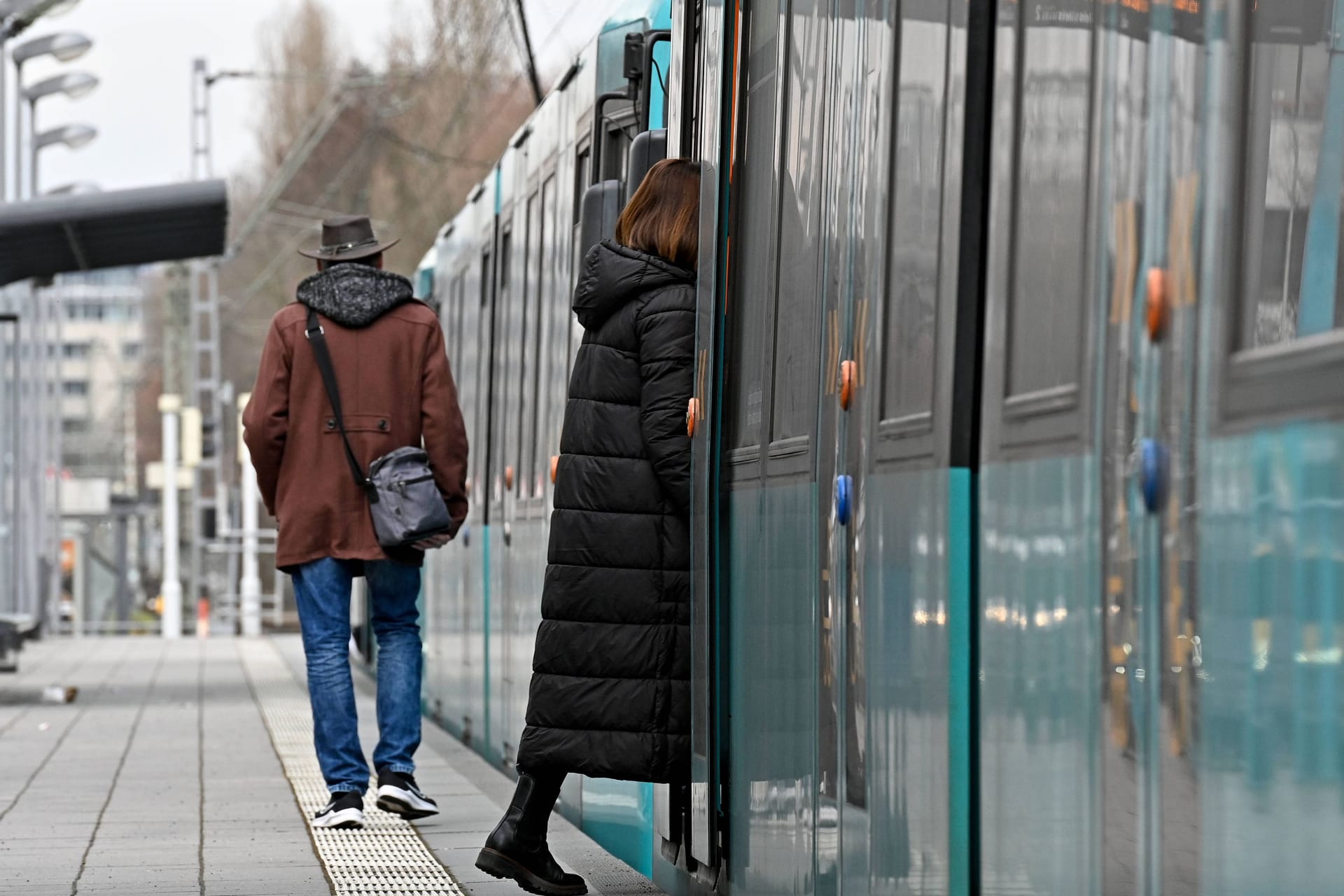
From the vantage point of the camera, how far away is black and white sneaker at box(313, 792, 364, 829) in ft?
24.1

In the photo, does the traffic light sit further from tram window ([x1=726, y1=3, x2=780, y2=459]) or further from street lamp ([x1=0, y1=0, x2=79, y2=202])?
tram window ([x1=726, y1=3, x2=780, y2=459])

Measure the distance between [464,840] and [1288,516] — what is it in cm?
522

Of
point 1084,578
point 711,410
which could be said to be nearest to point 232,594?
point 711,410

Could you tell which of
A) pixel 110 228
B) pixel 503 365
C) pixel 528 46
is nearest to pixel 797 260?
pixel 503 365

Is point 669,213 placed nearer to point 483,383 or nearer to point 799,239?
point 799,239

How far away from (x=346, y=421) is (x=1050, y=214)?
15.6 feet

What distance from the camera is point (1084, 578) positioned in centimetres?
276

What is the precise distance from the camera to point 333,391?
24.4ft

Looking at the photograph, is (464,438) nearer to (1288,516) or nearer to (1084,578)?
(1084,578)

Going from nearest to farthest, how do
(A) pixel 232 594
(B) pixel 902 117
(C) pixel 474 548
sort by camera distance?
(B) pixel 902 117
(C) pixel 474 548
(A) pixel 232 594

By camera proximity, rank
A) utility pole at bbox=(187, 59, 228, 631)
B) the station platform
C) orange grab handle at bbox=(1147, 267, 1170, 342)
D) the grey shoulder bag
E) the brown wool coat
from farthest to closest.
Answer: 1. utility pole at bbox=(187, 59, 228, 631)
2. the brown wool coat
3. the grey shoulder bag
4. the station platform
5. orange grab handle at bbox=(1147, 267, 1170, 342)

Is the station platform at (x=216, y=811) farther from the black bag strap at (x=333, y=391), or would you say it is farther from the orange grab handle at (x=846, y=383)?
the orange grab handle at (x=846, y=383)

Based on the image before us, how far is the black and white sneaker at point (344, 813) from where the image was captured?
24.1 ft

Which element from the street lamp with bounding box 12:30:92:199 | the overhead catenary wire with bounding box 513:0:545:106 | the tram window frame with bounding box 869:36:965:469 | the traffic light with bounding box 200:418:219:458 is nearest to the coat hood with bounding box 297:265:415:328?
the tram window frame with bounding box 869:36:965:469
